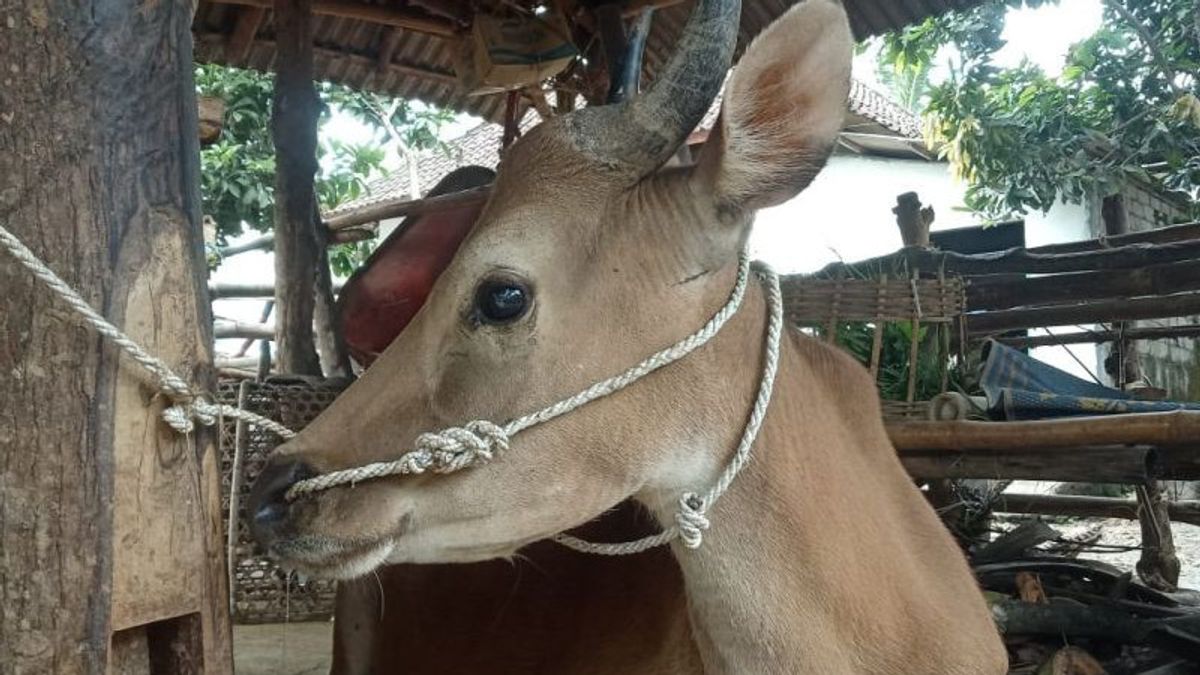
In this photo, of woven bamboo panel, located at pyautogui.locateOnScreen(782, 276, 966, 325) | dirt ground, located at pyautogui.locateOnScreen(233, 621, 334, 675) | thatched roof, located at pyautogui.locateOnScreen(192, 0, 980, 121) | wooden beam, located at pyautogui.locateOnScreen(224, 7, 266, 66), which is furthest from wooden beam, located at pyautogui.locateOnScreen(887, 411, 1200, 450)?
wooden beam, located at pyautogui.locateOnScreen(224, 7, 266, 66)

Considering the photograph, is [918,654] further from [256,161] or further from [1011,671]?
[256,161]

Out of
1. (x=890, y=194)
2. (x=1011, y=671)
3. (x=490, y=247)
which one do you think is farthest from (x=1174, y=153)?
(x=490, y=247)

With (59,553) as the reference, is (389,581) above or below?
below

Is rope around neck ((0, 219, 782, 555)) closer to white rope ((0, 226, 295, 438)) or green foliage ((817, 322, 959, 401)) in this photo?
white rope ((0, 226, 295, 438))

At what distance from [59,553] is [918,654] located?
1.76m

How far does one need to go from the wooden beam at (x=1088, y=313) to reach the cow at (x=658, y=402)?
19.1 ft

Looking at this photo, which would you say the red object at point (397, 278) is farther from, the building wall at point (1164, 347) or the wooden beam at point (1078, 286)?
the building wall at point (1164, 347)

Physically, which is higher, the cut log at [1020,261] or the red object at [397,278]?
the cut log at [1020,261]

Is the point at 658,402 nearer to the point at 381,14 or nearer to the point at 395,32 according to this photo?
the point at 381,14

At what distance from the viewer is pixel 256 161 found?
45.9ft

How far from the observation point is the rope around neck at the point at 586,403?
2.02 m

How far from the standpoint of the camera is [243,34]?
5.96 metres

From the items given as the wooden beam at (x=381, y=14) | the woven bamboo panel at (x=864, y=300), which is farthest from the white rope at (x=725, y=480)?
the wooden beam at (x=381, y=14)

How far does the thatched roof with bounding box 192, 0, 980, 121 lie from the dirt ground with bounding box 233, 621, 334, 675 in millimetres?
3209
